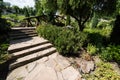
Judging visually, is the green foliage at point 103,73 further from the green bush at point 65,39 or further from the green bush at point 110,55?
the green bush at point 65,39

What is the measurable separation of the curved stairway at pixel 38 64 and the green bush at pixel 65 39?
1.37ft

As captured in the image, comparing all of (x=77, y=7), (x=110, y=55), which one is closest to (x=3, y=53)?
(x=77, y=7)

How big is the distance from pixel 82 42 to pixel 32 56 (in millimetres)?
2752

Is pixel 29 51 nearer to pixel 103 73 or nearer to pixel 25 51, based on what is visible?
pixel 25 51

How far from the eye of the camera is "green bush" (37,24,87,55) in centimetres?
645

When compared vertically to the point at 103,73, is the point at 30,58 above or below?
above

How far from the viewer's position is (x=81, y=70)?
5.40 meters

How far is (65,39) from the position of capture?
6.61m

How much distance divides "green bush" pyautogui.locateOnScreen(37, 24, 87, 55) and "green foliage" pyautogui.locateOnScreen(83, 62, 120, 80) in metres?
1.47

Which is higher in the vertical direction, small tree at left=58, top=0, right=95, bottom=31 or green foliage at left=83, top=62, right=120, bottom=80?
small tree at left=58, top=0, right=95, bottom=31

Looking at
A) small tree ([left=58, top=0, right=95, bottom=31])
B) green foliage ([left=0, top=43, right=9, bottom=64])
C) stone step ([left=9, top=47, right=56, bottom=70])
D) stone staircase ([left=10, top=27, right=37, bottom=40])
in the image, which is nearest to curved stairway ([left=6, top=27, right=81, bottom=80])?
stone step ([left=9, top=47, right=56, bottom=70])

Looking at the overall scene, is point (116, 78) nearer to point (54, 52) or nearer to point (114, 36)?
point (54, 52)

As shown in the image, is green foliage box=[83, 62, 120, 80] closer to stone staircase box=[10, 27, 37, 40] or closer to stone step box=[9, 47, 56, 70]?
stone step box=[9, 47, 56, 70]

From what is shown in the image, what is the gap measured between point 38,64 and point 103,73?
2.73 metres
